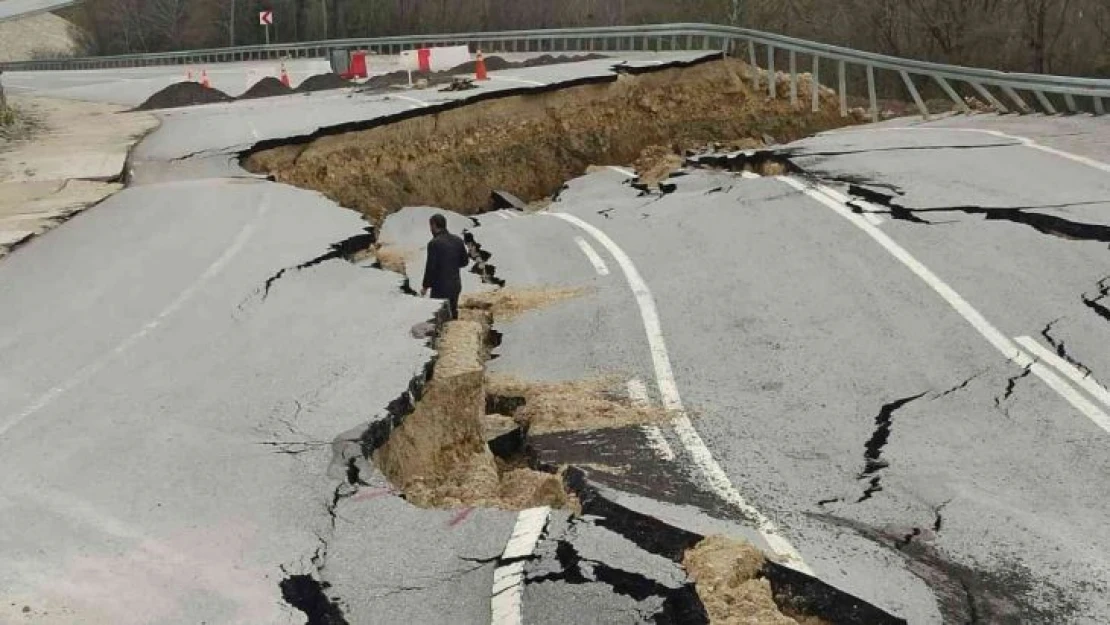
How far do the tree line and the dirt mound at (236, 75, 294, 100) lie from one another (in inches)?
888

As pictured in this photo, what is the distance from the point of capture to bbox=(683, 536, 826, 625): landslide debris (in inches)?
184

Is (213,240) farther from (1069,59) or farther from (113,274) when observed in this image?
(1069,59)

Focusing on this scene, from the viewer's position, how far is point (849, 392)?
792cm

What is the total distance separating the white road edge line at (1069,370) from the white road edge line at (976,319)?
0.08 metres

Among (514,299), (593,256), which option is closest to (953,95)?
(593,256)

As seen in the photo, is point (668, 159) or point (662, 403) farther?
point (668, 159)

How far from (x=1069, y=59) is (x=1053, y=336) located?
32.6 metres

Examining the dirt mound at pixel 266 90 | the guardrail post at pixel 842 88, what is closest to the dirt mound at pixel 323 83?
the dirt mound at pixel 266 90

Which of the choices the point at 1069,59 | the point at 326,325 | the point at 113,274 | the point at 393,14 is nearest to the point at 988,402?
the point at 326,325

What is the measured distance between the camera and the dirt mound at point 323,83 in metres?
29.4

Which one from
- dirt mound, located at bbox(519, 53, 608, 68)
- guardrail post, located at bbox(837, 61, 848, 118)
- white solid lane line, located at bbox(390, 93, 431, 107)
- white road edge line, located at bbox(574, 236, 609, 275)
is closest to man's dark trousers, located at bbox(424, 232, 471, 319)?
white road edge line, located at bbox(574, 236, 609, 275)

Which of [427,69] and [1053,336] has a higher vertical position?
[427,69]

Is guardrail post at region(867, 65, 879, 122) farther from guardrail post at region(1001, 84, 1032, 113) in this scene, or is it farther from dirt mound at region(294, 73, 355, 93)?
dirt mound at region(294, 73, 355, 93)

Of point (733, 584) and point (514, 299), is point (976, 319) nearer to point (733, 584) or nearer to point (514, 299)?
point (514, 299)
